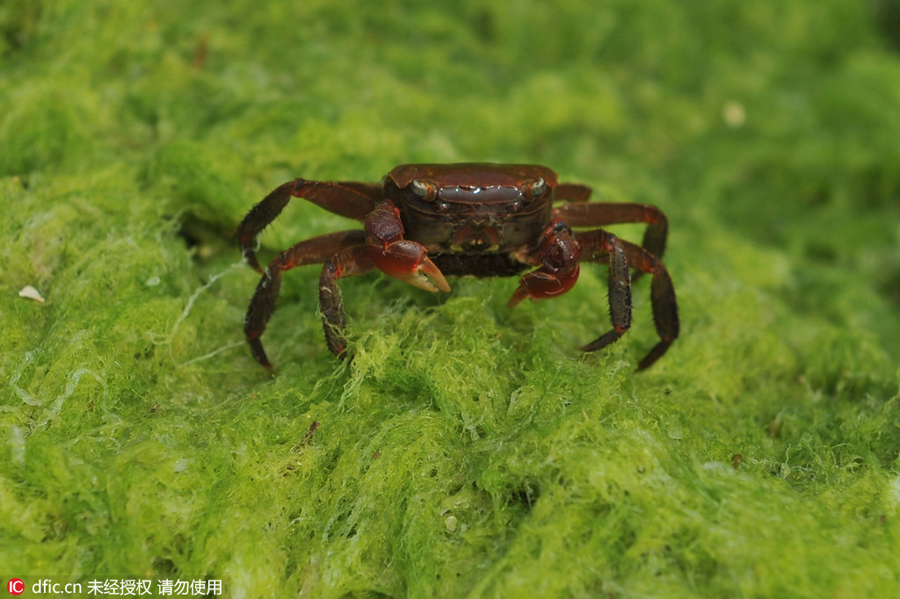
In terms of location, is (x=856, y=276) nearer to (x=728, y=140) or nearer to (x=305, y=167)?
(x=728, y=140)

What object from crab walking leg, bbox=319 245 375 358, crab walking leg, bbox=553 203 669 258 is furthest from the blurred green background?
crab walking leg, bbox=553 203 669 258

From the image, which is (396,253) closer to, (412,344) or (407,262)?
(407,262)

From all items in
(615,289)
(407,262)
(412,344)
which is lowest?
(412,344)

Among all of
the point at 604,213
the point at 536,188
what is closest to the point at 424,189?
the point at 536,188

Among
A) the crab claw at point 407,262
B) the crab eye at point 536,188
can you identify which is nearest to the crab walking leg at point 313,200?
the crab claw at point 407,262

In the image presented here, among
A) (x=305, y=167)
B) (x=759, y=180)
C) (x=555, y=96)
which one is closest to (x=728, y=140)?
(x=759, y=180)

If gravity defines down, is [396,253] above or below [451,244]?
above

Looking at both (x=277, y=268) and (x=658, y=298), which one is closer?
(x=277, y=268)
